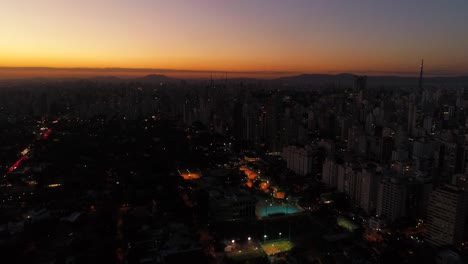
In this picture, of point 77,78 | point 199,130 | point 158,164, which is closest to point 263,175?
point 158,164

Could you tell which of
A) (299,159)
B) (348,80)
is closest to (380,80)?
(348,80)

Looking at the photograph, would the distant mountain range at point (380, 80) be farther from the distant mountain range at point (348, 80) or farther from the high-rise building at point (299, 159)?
the high-rise building at point (299, 159)

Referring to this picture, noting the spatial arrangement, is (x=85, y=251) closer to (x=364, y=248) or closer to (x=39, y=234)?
(x=39, y=234)

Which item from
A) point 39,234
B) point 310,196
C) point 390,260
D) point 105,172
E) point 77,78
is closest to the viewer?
point 390,260

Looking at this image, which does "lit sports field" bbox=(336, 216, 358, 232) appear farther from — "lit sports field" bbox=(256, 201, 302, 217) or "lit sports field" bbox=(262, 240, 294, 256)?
"lit sports field" bbox=(262, 240, 294, 256)

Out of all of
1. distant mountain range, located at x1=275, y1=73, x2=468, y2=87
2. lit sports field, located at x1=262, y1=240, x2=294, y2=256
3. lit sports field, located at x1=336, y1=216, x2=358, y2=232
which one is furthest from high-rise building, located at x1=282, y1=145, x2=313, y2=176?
distant mountain range, located at x1=275, y1=73, x2=468, y2=87

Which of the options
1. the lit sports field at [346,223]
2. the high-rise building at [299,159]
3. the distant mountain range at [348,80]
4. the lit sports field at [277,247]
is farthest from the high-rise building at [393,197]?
the distant mountain range at [348,80]

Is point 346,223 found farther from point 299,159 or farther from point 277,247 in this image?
point 299,159
